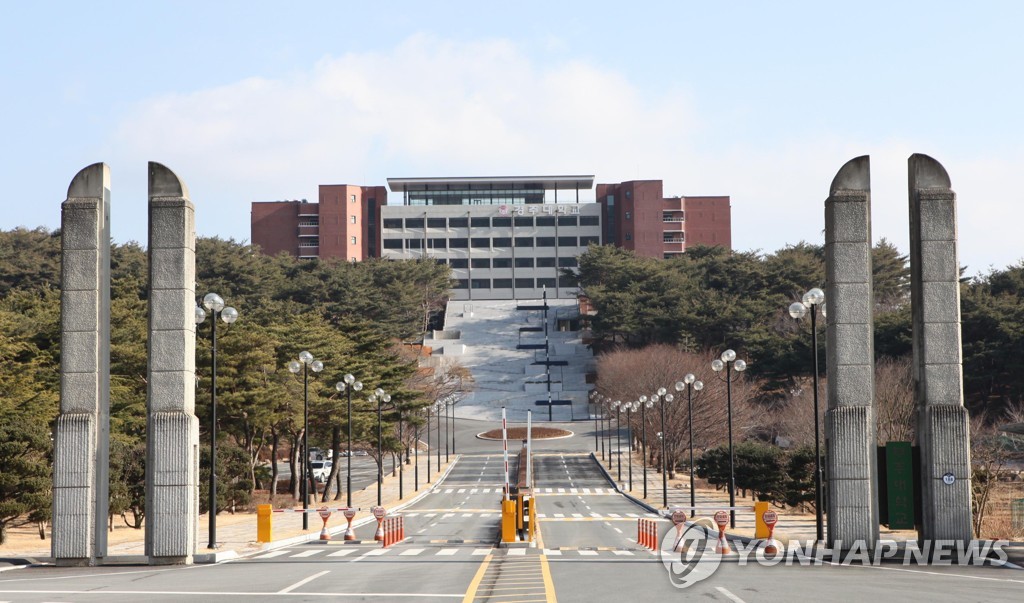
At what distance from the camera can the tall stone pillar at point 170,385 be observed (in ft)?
75.3

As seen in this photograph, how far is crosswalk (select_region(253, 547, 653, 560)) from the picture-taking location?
2562cm

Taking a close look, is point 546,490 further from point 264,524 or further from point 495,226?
point 495,226

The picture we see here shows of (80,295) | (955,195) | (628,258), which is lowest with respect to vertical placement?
(80,295)

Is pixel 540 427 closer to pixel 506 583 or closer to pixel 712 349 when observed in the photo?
pixel 712 349

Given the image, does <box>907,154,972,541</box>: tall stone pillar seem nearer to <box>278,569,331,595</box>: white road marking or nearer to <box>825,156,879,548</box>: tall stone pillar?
<box>825,156,879,548</box>: tall stone pillar

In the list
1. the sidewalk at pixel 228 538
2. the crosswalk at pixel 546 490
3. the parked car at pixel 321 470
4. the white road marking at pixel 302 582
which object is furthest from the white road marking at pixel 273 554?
the parked car at pixel 321 470

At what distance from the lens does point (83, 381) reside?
22688 millimetres

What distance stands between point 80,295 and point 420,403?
5242cm

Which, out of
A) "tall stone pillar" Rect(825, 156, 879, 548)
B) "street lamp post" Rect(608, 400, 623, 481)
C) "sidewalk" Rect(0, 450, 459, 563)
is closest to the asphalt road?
"sidewalk" Rect(0, 450, 459, 563)

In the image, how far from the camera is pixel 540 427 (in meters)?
114

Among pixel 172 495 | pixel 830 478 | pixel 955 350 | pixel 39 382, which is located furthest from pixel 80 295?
pixel 39 382

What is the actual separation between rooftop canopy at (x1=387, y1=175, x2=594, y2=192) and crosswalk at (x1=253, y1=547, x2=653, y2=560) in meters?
139

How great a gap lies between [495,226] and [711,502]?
113 m

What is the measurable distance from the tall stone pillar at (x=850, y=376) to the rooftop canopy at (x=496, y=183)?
143 metres
